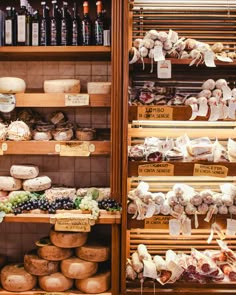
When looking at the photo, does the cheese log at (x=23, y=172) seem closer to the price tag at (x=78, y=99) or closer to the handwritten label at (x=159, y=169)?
the price tag at (x=78, y=99)

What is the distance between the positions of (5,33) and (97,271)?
6.29ft

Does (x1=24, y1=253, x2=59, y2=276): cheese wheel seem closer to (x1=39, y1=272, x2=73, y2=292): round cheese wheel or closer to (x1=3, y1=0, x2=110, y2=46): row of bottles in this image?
(x1=39, y1=272, x2=73, y2=292): round cheese wheel

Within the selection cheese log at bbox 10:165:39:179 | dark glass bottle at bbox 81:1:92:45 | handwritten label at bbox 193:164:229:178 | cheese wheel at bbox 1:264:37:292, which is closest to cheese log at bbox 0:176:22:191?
cheese log at bbox 10:165:39:179

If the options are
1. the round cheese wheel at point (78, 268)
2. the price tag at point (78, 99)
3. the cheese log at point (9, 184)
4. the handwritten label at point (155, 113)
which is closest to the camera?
the handwritten label at point (155, 113)

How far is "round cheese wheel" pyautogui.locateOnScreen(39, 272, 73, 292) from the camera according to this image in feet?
9.57

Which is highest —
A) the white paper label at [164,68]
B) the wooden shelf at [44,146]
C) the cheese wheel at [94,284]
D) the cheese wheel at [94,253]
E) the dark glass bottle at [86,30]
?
the dark glass bottle at [86,30]

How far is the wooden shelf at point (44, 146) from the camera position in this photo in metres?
3.07

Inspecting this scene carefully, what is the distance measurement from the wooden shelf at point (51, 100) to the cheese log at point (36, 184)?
0.58 m

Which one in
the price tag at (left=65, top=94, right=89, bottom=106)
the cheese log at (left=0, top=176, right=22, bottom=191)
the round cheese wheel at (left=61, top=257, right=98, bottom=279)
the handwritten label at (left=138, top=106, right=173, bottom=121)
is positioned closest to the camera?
the handwritten label at (left=138, top=106, right=173, bottom=121)

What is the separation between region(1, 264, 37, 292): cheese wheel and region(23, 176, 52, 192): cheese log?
0.61 m

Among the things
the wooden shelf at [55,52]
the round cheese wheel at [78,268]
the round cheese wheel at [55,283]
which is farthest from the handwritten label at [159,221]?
the wooden shelf at [55,52]

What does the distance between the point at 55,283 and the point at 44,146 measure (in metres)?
1.00

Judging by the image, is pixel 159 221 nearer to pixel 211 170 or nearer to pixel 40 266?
pixel 211 170

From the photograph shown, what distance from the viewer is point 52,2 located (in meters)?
3.14
